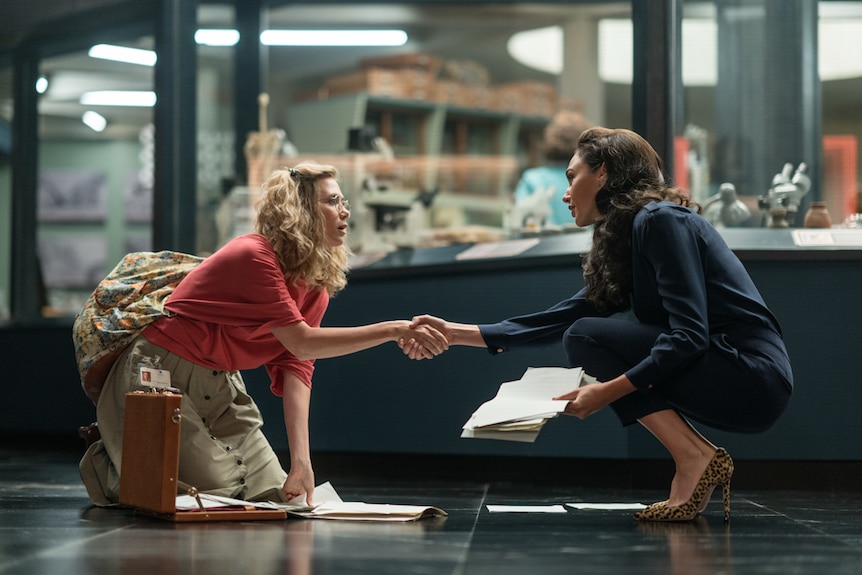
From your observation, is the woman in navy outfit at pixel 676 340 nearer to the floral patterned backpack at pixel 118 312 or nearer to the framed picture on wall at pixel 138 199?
the floral patterned backpack at pixel 118 312

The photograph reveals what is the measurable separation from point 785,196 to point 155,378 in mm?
2430

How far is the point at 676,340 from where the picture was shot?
2289 mm

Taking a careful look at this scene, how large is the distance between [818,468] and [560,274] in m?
1.00

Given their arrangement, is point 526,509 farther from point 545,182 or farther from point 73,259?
point 73,259

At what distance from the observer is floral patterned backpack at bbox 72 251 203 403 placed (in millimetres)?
2666

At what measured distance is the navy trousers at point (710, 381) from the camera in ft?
7.77

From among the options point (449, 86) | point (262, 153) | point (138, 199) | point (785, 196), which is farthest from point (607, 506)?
point (449, 86)

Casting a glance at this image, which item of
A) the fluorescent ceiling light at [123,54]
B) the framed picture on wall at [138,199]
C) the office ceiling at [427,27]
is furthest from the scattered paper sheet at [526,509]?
the office ceiling at [427,27]

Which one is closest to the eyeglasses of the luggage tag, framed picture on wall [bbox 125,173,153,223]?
the luggage tag

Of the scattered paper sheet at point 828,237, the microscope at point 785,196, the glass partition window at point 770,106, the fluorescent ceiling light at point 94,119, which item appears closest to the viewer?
the scattered paper sheet at point 828,237

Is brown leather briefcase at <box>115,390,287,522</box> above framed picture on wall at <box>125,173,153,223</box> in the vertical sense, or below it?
below

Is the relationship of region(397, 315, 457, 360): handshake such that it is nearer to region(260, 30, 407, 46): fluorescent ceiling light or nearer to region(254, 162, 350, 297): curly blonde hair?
region(254, 162, 350, 297): curly blonde hair

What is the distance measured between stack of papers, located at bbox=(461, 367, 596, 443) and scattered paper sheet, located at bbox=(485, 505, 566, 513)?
0.36 metres

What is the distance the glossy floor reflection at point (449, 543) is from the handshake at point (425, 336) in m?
0.40
